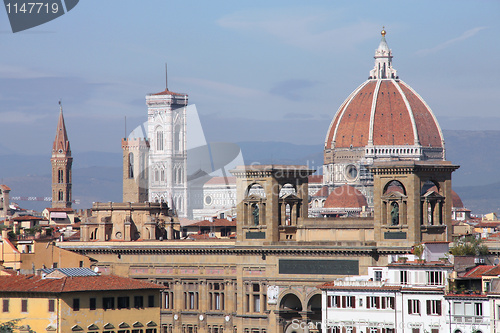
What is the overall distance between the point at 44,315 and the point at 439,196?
2314cm

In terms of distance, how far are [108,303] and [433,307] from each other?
15209 millimetres

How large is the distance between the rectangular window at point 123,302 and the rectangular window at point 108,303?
0.33 meters

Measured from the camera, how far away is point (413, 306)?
65.6 m

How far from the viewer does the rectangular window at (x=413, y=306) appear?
65312 millimetres

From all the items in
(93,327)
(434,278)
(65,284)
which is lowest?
(93,327)

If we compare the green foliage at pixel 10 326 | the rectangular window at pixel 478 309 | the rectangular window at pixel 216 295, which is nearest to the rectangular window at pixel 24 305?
the green foliage at pixel 10 326

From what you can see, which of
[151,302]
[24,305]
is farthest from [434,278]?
[24,305]

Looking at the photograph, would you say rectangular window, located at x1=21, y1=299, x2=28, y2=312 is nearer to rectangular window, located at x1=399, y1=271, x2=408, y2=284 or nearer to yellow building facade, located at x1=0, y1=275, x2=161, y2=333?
yellow building facade, located at x1=0, y1=275, x2=161, y2=333

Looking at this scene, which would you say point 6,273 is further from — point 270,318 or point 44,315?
point 270,318

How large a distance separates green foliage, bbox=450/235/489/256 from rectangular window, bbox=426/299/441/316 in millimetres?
6904

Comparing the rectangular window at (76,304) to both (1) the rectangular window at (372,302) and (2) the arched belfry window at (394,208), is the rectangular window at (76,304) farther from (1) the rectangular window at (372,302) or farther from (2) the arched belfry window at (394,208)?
(2) the arched belfry window at (394,208)

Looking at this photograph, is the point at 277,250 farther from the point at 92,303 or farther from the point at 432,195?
the point at 92,303

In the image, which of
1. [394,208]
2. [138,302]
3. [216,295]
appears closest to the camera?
[138,302]

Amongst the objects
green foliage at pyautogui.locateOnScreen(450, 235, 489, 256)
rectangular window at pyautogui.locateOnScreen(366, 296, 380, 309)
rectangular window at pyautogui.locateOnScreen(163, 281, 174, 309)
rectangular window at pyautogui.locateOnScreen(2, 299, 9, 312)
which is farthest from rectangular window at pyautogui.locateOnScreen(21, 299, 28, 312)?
green foliage at pyautogui.locateOnScreen(450, 235, 489, 256)
